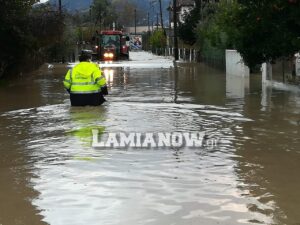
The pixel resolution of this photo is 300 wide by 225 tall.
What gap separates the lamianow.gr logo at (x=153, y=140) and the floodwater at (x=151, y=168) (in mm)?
223

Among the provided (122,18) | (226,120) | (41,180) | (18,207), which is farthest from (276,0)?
(122,18)

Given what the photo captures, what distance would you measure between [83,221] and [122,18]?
532 ft

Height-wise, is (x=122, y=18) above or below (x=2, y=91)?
above

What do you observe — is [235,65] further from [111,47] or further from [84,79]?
[111,47]

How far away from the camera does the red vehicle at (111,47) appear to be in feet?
182

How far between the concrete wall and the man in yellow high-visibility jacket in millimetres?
11659

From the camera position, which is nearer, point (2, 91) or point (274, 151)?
point (274, 151)

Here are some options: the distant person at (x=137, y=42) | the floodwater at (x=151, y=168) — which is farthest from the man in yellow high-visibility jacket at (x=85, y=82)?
the distant person at (x=137, y=42)

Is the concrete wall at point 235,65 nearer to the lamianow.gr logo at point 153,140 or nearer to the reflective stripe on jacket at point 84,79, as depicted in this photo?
the reflective stripe on jacket at point 84,79

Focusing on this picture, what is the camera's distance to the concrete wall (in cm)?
2491

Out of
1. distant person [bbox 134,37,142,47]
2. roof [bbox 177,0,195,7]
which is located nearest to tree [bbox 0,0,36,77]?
roof [bbox 177,0,195,7]

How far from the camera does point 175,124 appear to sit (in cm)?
1108

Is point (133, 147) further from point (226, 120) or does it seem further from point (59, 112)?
point (59, 112)

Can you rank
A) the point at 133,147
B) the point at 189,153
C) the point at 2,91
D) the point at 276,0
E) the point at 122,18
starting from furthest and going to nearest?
the point at 122,18 → the point at 2,91 → the point at 276,0 → the point at 133,147 → the point at 189,153
